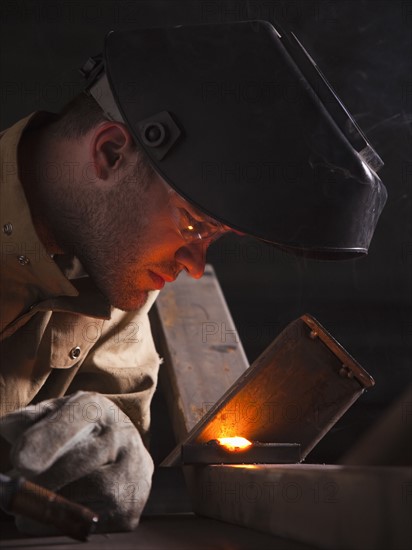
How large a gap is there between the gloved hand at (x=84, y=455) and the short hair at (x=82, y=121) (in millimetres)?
538

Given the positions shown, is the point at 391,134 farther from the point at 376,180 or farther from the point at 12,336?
the point at 12,336

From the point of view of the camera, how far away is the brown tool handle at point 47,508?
1064mm

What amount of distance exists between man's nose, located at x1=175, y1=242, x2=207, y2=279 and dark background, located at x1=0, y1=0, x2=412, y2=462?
600 mm

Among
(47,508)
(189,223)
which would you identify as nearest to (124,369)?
(189,223)

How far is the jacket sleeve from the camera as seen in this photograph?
1845 millimetres

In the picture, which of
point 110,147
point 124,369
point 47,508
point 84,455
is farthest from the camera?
point 124,369

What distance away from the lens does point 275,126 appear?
140cm

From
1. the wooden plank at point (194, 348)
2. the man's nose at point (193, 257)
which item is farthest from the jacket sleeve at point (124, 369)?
the man's nose at point (193, 257)

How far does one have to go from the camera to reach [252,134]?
1.40 meters

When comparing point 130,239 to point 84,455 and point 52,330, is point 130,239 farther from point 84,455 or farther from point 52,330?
point 84,455

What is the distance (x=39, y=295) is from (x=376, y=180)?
67 centimetres

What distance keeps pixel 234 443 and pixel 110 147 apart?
0.62 metres

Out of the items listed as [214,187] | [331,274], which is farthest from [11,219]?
[331,274]

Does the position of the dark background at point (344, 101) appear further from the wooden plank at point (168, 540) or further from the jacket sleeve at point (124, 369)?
the wooden plank at point (168, 540)
